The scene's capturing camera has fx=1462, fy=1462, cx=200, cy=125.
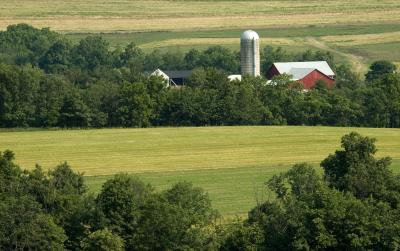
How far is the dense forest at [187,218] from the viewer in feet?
144

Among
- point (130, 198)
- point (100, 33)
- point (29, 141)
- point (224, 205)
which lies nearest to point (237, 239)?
point (130, 198)

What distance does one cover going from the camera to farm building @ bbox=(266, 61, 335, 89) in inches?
4263

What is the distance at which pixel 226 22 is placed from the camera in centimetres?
16575

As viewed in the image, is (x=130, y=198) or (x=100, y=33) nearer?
(x=130, y=198)

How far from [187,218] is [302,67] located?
69.9m

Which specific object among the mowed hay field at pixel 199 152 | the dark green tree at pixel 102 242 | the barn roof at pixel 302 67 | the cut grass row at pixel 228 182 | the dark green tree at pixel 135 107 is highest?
the barn roof at pixel 302 67

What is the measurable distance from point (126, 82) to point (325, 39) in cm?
5822

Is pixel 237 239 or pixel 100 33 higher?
pixel 100 33

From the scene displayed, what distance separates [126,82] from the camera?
294 feet

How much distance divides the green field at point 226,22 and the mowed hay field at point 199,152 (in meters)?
46.3

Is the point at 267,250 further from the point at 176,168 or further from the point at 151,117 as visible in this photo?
the point at 151,117

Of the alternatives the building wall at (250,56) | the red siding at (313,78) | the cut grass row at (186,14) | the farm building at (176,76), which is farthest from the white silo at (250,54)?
the cut grass row at (186,14)

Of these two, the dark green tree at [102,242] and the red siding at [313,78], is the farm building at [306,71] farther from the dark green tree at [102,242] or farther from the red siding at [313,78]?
the dark green tree at [102,242]

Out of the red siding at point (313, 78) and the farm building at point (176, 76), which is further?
the farm building at point (176, 76)
